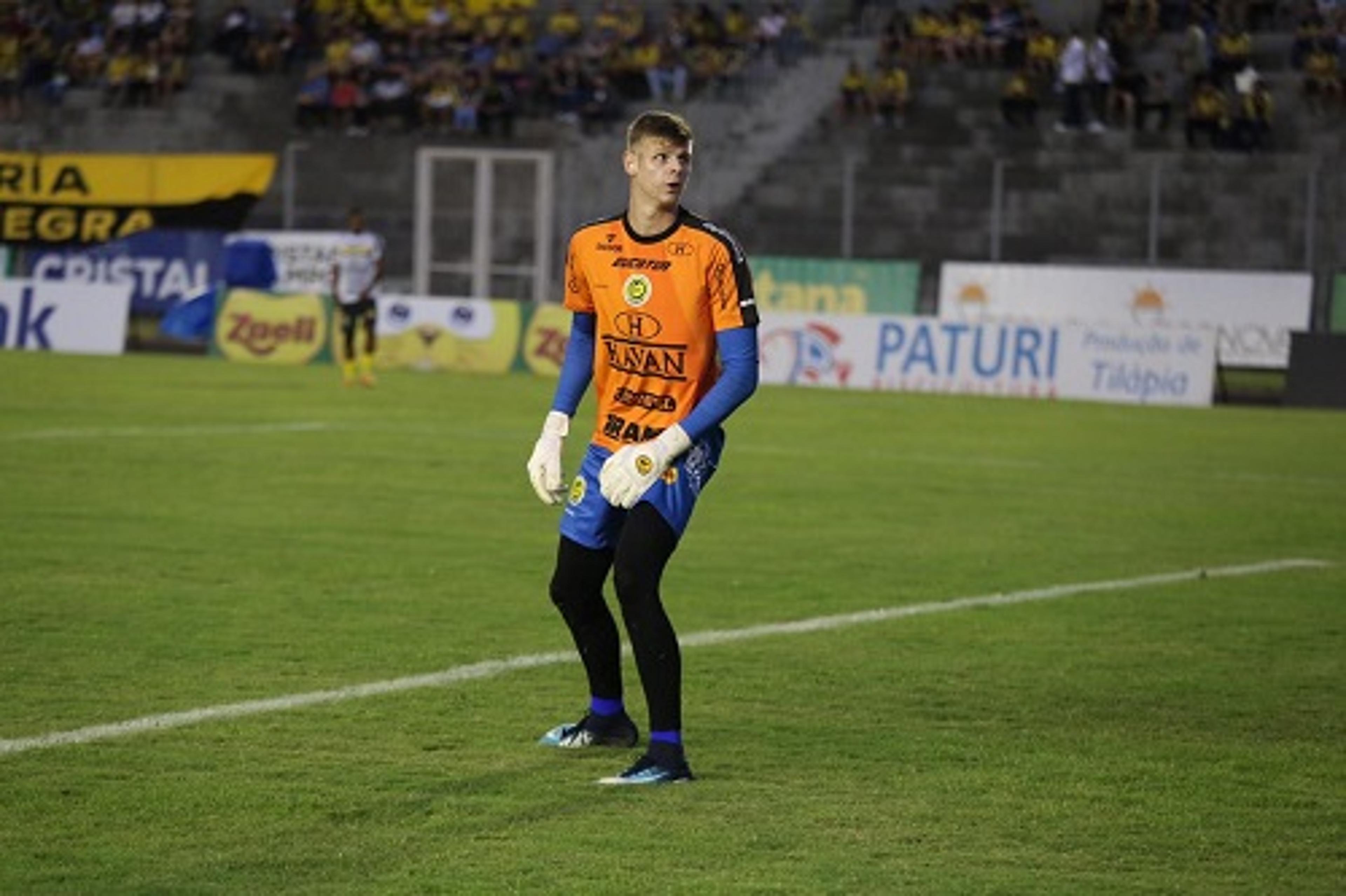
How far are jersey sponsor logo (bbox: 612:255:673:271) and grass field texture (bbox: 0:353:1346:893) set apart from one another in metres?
1.63

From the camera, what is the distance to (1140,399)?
3591 cm

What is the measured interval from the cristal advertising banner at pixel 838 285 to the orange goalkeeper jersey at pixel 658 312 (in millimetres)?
32047

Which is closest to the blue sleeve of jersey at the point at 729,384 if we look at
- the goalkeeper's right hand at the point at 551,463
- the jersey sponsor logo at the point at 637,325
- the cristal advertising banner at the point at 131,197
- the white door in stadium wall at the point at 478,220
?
the jersey sponsor logo at the point at 637,325

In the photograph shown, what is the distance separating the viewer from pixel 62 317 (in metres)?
40.8

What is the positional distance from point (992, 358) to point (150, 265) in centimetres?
1523

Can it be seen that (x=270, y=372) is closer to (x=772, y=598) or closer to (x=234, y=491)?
(x=234, y=491)

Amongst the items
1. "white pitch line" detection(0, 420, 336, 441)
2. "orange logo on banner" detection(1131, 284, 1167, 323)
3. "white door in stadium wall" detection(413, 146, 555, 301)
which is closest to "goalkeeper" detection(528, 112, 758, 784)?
"white pitch line" detection(0, 420, 336, 441)

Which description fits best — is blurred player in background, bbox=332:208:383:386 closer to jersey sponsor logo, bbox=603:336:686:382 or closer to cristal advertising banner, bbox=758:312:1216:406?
cristal advertising banner, bbox=758:312:1216:406

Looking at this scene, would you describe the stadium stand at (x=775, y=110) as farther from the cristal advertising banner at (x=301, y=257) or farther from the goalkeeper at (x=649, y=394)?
the goalkeeper at (x=649, y=394)

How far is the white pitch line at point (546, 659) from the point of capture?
31.3ft

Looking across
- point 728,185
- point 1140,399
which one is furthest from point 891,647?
point 728,185

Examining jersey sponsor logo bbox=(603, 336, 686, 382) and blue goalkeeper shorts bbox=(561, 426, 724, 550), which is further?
jersey sponsor logo bbox=(603, 336, 686, 382)

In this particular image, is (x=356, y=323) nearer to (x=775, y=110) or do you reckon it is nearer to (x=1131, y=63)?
(x=775, y=110)

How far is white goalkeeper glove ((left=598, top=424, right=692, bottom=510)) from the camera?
28.7ft
